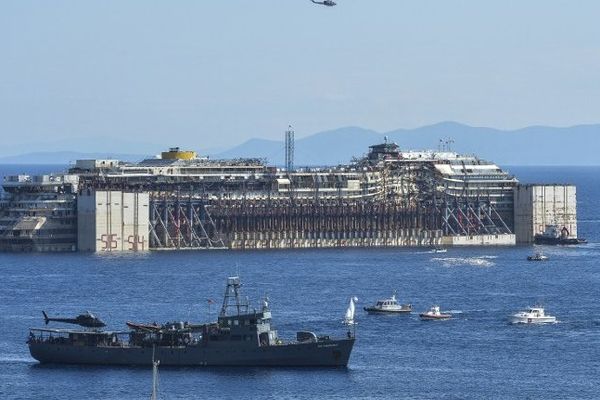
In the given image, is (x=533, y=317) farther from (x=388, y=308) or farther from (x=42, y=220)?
(x=42, y=220)

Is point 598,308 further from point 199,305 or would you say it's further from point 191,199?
point 191,199

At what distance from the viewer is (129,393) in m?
96.4

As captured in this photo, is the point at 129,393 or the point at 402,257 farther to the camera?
the point at 402,257

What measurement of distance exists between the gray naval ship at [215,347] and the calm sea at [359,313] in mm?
1012

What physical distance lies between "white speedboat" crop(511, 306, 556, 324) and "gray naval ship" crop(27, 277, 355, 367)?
2329 cm

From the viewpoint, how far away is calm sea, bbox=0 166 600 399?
98688 mm

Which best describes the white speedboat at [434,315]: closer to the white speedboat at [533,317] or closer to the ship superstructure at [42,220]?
the white speedboat at [533,317]

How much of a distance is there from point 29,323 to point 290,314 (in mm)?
17760

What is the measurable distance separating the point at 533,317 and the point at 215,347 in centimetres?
2918

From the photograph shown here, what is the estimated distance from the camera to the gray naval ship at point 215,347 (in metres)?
104

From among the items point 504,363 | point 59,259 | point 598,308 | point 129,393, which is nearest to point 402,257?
point 59,259

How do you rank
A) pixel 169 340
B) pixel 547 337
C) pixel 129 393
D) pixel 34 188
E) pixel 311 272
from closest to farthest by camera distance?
1. pixel 129 393
2. pixel 169 340
3. pixel 547 337
4. pixel 311 272
5. pixel 34 188

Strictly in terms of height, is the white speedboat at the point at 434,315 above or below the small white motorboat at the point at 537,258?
below

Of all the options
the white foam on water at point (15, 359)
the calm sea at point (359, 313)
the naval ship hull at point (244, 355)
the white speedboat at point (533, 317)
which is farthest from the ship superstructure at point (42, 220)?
the naval ship hull at point (244, 355)
